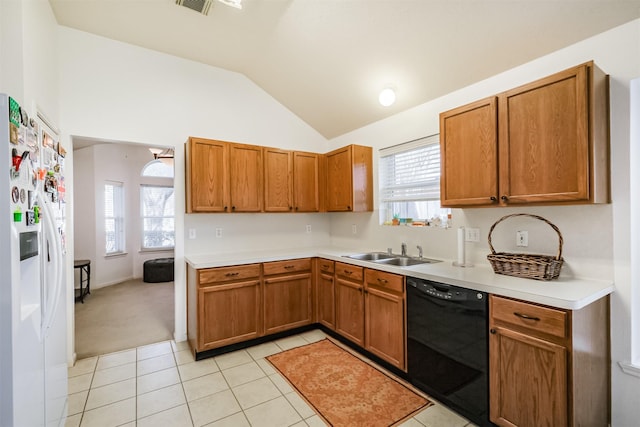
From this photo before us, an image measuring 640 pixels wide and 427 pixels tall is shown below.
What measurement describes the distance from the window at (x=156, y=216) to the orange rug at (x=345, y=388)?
4979 mm

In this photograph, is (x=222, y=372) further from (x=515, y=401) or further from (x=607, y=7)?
(x=607, y=7)

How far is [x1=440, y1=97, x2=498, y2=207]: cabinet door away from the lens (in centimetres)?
211

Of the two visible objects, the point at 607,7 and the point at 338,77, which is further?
the point at 338,77

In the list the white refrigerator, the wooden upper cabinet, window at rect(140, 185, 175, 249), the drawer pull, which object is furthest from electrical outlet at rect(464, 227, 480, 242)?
window at rect(140, 185, 175, 249)

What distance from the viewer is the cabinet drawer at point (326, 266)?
3.21m

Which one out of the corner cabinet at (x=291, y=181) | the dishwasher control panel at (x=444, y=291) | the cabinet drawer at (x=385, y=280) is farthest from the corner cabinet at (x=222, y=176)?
the dishwasher control panel at (x=444, y=291)

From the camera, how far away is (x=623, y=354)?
178 centimetres

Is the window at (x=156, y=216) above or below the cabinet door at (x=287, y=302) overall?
above

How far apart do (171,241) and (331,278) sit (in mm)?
5159

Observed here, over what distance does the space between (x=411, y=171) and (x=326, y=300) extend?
171cm

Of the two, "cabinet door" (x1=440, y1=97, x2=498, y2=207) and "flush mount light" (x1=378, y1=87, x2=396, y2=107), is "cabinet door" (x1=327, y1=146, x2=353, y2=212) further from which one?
"cabinet door" (x1=440, y1=97, x2=498, y2=207)

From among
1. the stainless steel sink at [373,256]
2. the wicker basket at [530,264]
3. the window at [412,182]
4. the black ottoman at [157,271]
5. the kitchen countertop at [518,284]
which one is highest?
the window at [412,182]

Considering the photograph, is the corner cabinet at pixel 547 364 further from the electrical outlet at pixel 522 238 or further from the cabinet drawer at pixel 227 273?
the cabinet drawer at pixel 227 273

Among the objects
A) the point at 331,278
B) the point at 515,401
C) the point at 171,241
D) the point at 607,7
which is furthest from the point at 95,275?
the point at 607,7
